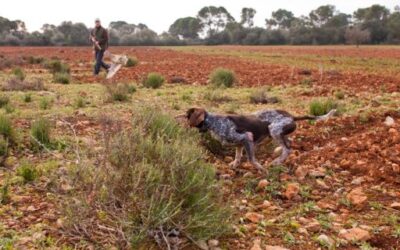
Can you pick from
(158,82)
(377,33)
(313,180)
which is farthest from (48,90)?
(377,33)

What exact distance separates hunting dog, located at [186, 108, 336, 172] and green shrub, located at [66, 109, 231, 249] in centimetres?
176

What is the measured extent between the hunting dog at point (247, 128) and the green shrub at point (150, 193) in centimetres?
176

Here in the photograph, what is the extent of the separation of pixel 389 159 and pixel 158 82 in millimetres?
9849

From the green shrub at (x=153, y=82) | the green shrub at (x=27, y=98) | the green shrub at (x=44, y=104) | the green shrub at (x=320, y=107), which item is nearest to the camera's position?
the green shrub at (x=320, y=107)

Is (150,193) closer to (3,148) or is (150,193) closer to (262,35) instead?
(3,148)

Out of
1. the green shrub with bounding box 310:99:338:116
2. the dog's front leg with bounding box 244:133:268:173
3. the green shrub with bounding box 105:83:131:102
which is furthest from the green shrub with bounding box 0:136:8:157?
the green shrub with bounding box 310:99:338:116

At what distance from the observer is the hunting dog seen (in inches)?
245

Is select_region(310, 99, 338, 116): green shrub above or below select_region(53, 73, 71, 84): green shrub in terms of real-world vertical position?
above

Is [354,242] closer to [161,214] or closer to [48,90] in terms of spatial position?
[161,214]

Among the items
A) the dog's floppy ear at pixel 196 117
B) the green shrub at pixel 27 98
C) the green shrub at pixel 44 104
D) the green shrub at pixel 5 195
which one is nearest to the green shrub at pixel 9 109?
the green shrub at pixel 44 104

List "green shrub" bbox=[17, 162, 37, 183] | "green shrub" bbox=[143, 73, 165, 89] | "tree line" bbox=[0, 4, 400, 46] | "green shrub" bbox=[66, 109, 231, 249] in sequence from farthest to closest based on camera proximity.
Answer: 1. "tree line" bbox=[0, 4, 400, 46]
2. "green shrub" bbox=[143, 73, 165, 89]
3. "green shrub" bbox=[17, 162, 37, 183]
4. "green shrub" bbox=[66, 109, 231, 249]

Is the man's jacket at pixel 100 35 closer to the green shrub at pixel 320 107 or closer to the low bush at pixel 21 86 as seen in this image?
the low bush at pixel 21 86

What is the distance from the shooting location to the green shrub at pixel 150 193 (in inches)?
154

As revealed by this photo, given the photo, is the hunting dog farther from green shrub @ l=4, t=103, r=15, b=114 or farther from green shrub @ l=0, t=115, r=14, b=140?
green shrub @ l=4, t=103, r=15, b=114
